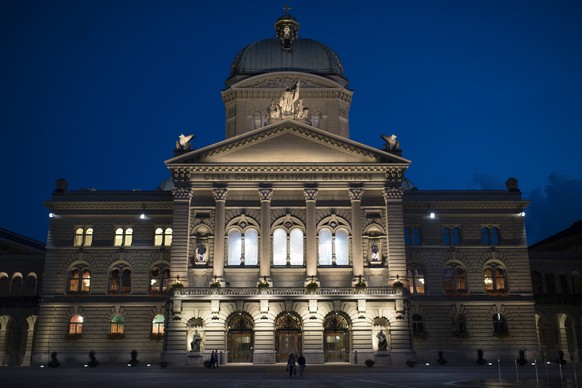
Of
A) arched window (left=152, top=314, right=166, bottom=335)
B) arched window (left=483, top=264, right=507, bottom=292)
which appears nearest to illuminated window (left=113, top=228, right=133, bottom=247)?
arched window (left=152, top=314, right=166, bottom=335)

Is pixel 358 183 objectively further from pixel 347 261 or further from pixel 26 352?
pixel 26 352

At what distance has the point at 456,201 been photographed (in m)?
63.2

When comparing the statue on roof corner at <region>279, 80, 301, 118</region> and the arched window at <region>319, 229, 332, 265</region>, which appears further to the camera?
the statue on roof corner at <region>279, 80, 301, 118</region>

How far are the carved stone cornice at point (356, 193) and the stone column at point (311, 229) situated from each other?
3321 millimetres

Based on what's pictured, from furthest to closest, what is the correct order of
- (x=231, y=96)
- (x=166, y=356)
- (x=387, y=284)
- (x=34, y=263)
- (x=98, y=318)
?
(x=231, y=96) < (x=34, y=263) < (x=98, y=318) < (x=387, y=284) < (x=166, y=356)

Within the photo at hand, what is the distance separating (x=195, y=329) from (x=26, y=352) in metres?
23.1

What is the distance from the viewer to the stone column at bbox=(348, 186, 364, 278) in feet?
179

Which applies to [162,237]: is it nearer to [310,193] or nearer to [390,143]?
[310,193]

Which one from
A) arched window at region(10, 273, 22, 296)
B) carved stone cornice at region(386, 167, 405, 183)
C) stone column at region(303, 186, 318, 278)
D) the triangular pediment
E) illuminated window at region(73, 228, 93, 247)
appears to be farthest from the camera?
arched window at region(10, 273, 22, 296)

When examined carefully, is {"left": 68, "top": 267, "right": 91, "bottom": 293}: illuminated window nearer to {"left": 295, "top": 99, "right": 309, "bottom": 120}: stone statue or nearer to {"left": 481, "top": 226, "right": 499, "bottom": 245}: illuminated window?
{"left": 295, "top": 99, "right": 309, "bottom": 120}: stone statue

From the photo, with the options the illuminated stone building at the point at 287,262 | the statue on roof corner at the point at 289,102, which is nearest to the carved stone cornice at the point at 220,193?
the illuminated stone building at the point at 287,262

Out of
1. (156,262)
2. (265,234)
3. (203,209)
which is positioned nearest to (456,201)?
(265,234)

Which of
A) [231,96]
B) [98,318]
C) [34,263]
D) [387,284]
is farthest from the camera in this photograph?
[231,96]

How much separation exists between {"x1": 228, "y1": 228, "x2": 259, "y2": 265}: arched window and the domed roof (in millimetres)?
21772
